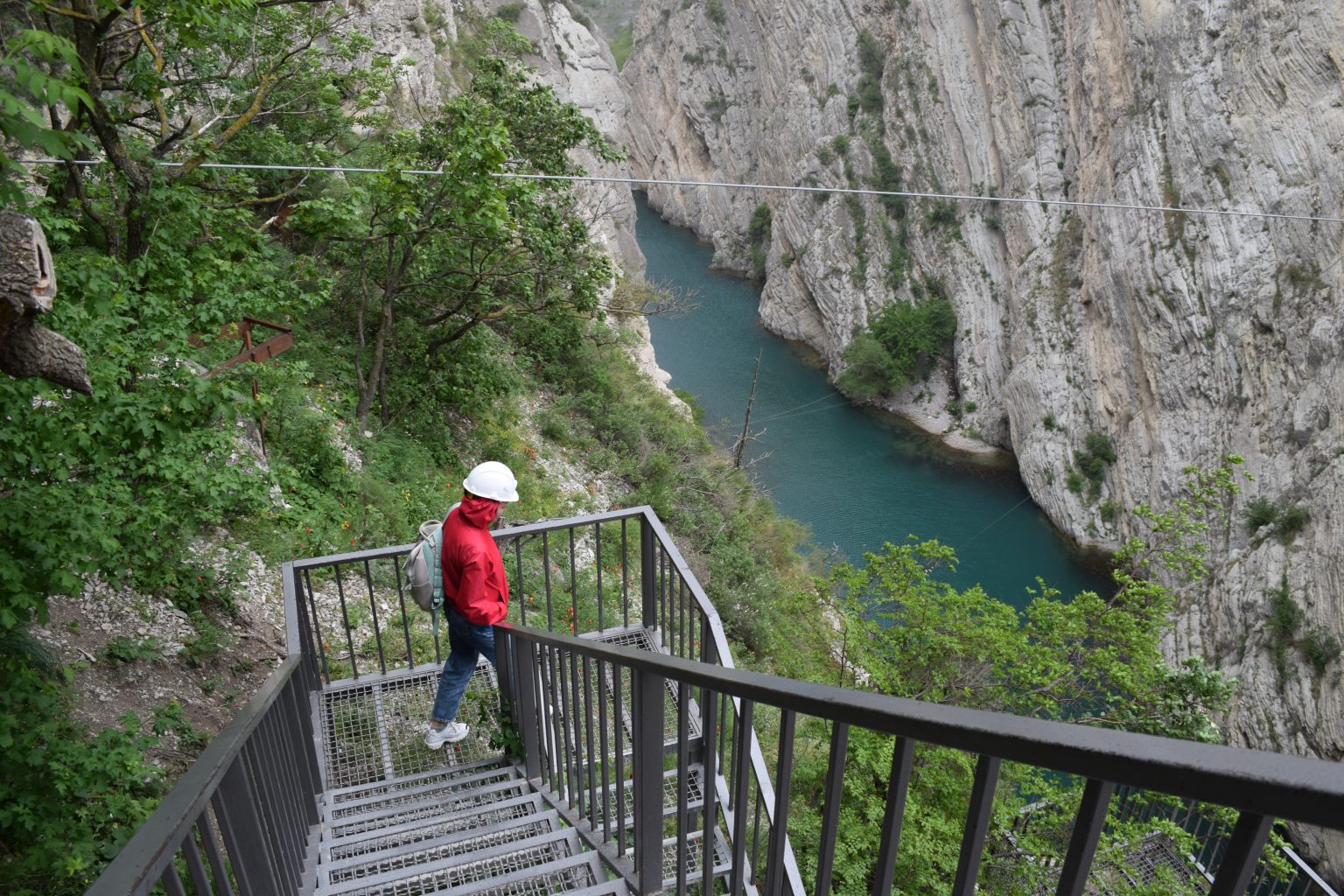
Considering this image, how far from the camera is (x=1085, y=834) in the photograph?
0.90 m

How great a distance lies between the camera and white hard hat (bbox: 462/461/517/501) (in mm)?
3693

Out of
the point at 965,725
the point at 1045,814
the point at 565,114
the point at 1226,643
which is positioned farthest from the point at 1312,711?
the point at 965,725

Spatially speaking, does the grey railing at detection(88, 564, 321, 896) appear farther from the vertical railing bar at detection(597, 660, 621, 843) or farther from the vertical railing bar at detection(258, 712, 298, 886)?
the vertical railing bar at detection(597, 660, 621, 843)

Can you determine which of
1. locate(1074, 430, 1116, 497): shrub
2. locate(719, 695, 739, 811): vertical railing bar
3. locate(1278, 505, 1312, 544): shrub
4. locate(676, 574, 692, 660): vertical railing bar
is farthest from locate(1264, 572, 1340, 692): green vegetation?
locate(676, 574, 692, 660): vertical railing bar

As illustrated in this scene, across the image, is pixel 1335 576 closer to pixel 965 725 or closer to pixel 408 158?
pixel 408 158

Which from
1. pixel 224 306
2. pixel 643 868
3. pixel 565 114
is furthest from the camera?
pixel 565 114

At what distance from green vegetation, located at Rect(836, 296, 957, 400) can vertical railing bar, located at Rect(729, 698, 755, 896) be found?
3465 cm

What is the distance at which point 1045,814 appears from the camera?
814 cm

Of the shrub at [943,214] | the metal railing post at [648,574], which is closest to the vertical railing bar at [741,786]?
the metal railing post at [648,574]

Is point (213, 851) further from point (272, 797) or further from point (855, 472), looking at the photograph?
point (855, 472)

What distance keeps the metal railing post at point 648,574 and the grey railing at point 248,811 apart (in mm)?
1655

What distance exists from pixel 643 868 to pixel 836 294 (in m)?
40.7

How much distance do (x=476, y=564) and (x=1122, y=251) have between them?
30230 mm

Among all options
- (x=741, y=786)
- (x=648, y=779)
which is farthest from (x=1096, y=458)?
(x=741, y=786)
